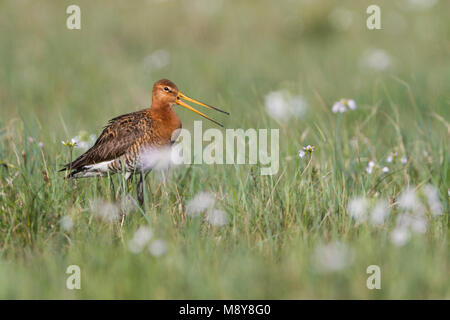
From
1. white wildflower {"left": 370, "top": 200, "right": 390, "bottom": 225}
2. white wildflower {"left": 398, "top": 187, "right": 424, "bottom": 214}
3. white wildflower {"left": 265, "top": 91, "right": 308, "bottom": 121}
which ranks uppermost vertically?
white wildflower {"left": 265, "top": 91, "right": 308, "bottom": 121}

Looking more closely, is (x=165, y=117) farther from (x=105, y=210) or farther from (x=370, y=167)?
(x=370, y=167)

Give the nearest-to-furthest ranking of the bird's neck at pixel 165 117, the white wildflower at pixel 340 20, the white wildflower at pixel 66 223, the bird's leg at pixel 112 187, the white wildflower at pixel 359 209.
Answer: the white wildflower at pixel 66 223, the white wildflower at pixel 359 209, the bird's leg at pixel 112 187, the bird's neck at pixel 165 117, the white wildflower at pixel 340 20

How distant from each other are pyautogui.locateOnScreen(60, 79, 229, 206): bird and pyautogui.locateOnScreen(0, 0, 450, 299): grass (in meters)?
0.25

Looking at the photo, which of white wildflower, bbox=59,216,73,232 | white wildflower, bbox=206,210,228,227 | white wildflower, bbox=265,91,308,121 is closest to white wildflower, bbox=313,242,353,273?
white wildflower, bbox=206,210,228,227

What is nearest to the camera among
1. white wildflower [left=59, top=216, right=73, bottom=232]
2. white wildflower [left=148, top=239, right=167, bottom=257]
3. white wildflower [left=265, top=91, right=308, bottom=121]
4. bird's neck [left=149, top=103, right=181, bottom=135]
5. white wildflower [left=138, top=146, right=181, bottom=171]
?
white wildflower [left=148, top=239, right=167, bottom=257]

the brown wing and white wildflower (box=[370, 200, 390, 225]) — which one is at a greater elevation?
the brown wing

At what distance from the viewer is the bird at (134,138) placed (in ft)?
16.2

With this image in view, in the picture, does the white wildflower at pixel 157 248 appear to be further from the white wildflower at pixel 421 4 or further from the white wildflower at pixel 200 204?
the white wildflower at pixel 421 4

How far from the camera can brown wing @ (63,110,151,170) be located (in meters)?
4.97

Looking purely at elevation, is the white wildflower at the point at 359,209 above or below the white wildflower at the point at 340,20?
below

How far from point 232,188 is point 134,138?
45.6 inches

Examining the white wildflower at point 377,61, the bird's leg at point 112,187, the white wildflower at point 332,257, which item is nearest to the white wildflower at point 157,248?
the white wildflower at point 332,257

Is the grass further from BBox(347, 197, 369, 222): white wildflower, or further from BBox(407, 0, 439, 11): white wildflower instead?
BBox(407, 0, 439, 11): white wildflower
